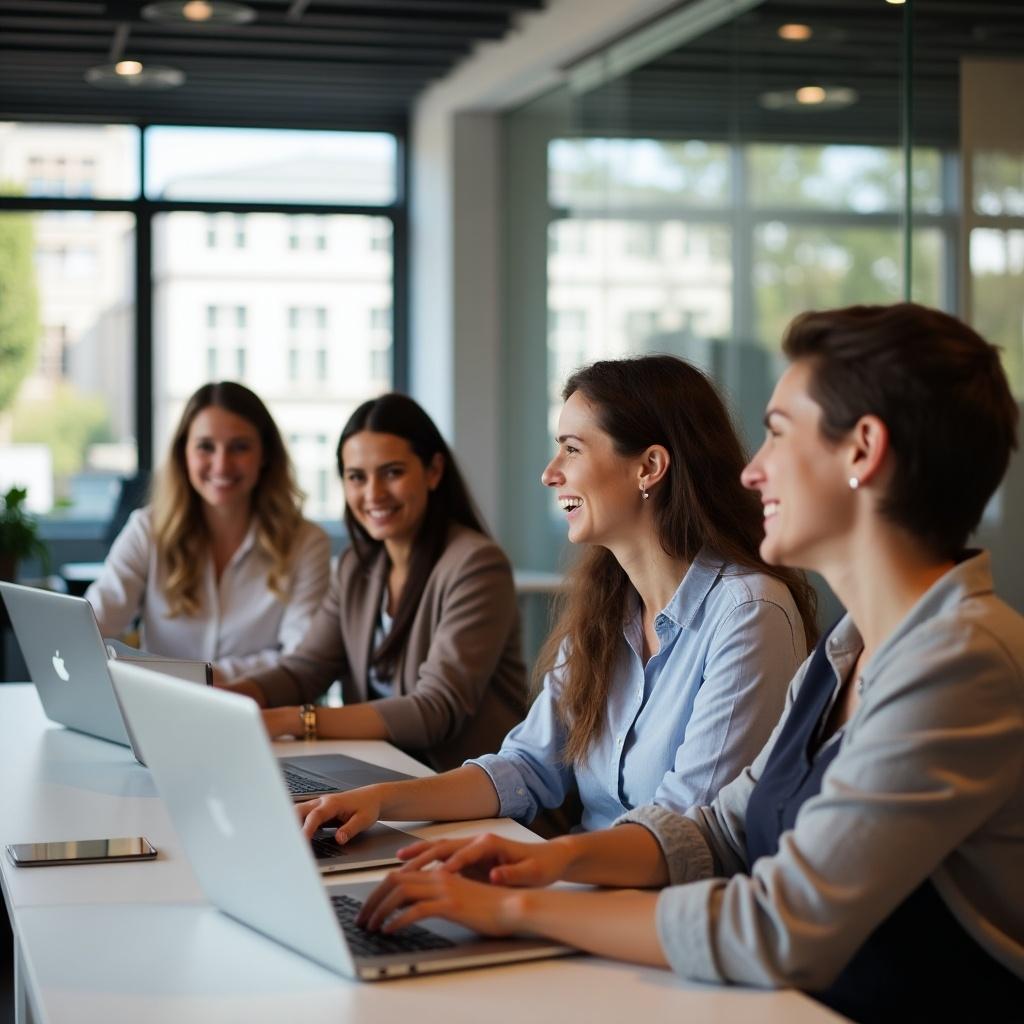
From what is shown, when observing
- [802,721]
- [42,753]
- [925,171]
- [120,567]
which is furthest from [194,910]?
[925,171]

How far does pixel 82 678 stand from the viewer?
104 inches

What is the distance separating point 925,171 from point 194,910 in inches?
107

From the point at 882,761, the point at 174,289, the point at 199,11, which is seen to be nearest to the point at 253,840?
the point at 882,761

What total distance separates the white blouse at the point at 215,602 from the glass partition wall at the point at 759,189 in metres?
1.17

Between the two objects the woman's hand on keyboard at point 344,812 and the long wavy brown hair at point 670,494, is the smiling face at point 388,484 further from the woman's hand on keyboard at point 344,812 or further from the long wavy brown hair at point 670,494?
the woman's hand on keyboard at point 344,812

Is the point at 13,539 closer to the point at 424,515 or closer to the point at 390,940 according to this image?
the point at 424,515

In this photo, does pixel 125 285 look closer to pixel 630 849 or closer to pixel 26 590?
pixel 26 590

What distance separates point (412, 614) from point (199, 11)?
3057 mm

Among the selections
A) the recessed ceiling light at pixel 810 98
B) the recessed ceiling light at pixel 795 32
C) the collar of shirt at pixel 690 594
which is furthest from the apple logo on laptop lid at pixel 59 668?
the recessed ceiling light at pixel 795 32

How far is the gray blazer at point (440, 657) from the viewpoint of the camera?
9.52ft

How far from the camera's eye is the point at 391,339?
7.80 meters

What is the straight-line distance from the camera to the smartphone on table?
1.81 metres

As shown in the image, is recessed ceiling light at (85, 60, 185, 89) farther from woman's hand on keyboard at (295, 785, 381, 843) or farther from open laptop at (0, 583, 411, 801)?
woman's hand on keyboard at (295, 785, 381, 843)

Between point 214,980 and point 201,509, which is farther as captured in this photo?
point 201,509
